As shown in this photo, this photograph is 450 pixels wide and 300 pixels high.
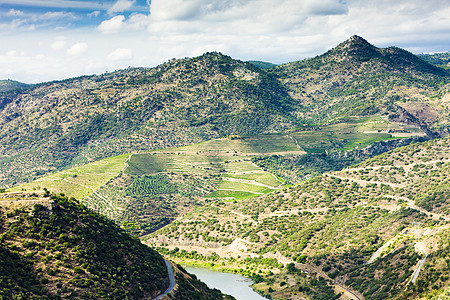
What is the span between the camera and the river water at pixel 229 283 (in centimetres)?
9412

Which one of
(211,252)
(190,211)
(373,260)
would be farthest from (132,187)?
(373,260)

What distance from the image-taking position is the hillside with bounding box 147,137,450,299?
265 ft

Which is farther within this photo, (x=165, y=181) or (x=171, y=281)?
(x=165, y=181)

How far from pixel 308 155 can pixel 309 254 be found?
9300 centimetres

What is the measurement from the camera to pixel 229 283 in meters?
102

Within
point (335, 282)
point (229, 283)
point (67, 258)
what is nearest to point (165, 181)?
point (229, 283)

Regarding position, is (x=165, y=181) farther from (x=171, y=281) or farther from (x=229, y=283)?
(x=171, y=281)

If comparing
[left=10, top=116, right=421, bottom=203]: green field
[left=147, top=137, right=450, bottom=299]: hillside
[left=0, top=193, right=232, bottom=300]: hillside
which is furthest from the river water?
[left=10, top=116, right=421, bottom=203]: green field

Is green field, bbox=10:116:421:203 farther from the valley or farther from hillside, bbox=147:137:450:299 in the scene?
hillside, bbox=147:137:450:299

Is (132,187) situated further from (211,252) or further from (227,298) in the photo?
(227,298)

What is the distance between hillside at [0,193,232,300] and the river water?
24.1m

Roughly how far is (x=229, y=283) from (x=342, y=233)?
29345mm

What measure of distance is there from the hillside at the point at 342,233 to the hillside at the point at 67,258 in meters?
32.4

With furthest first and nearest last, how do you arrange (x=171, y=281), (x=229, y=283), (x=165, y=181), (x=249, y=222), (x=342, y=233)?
(x=165, y=181)
(x=249, y=222)
(x=342, y=233)
(x=229, y=283)
(x=171, y=281)
